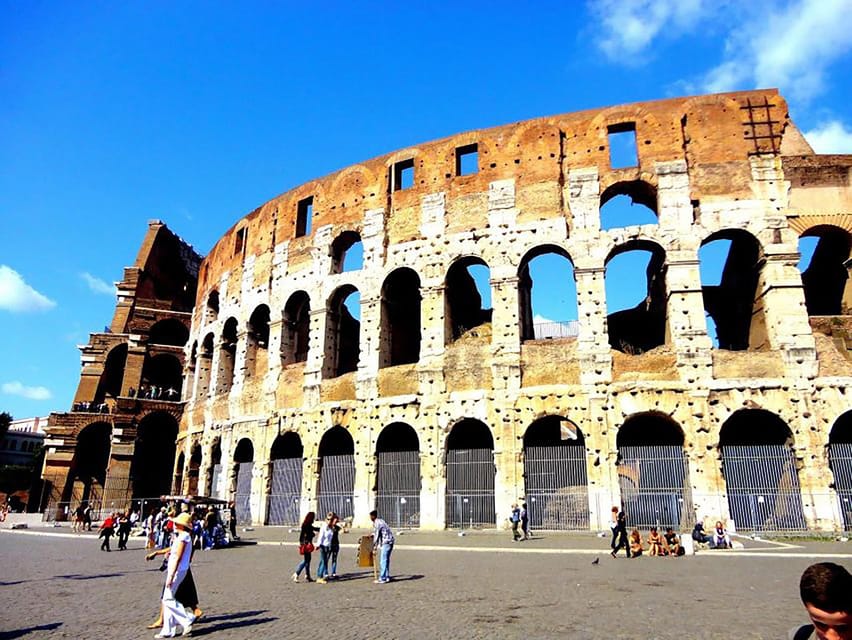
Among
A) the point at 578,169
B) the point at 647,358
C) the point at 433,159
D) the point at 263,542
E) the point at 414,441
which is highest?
the point at 433,159

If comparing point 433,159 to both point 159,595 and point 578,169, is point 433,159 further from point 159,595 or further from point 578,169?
point 159,595

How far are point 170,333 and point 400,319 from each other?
16.9 meters

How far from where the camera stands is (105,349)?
29.2 metres

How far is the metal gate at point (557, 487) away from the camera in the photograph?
51.5 ft

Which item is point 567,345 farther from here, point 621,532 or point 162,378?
point 162,378

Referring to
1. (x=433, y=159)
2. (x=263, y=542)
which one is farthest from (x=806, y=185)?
(x=263, y=542)

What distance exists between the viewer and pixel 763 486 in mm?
14922

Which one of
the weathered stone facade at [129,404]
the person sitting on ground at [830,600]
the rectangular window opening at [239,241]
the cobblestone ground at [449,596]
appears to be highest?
the rectangular window opening at [239,241]

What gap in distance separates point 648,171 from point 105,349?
25.8m

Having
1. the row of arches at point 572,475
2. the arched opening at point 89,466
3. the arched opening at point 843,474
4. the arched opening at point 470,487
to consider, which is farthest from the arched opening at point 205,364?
the arched opening at point 843,474

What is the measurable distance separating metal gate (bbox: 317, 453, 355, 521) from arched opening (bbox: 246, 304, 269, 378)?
221 inches

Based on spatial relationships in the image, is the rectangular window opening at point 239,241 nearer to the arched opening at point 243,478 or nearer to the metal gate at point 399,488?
the arched opening at point 243,478

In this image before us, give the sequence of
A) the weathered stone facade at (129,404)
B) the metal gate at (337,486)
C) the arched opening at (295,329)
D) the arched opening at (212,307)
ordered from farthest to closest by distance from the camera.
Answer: the arched opening at (212,307) < the weathered stone facade at (129,404) < the arched opening at (295,329) < the metal gate at (337,486)

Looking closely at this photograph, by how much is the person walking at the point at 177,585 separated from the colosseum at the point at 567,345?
11841 mm
